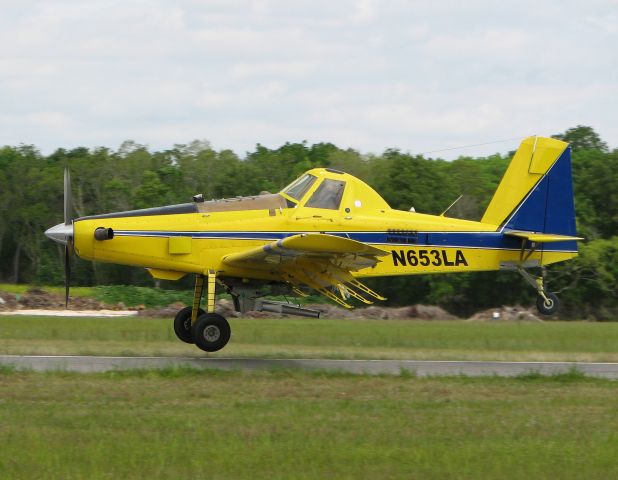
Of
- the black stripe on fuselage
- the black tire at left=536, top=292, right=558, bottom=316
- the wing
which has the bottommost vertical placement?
the black tire at left=536, top=292, right=558, bottom=316

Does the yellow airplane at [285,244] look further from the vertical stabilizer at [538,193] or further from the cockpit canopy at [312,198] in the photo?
the vertical stabilizer at [538,193]

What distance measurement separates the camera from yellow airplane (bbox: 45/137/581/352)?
16.7 metres

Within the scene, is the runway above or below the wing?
below

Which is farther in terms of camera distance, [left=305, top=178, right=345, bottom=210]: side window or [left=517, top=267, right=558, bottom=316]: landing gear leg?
[left=517, top=267, right=558, bottom=316]: landing gear leg

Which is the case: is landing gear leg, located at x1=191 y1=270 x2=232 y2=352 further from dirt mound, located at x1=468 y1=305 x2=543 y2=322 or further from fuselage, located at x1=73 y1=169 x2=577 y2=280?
dirt mound, located at x1=468 y1=305 x2=543 y2=322

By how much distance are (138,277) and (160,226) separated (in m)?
30.3

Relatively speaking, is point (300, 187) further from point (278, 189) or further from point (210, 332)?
point (278, 189)

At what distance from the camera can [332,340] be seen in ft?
76.6

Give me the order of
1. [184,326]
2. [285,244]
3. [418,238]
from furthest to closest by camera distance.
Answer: [418,238] → [184,326] → [285,244]

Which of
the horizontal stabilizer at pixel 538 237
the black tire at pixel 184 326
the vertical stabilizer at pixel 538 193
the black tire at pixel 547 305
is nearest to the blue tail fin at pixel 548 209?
the vertical stabilizer at pixel 538 193

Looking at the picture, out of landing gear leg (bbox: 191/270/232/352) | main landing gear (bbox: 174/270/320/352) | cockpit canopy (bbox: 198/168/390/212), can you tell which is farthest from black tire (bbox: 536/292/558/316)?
landing gear leg (bbox: 191/270/232/352)

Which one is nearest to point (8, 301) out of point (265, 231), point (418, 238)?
point (265, 231)

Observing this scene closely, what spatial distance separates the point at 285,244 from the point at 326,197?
2.25m

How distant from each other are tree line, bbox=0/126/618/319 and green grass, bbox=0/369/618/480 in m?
29.6
